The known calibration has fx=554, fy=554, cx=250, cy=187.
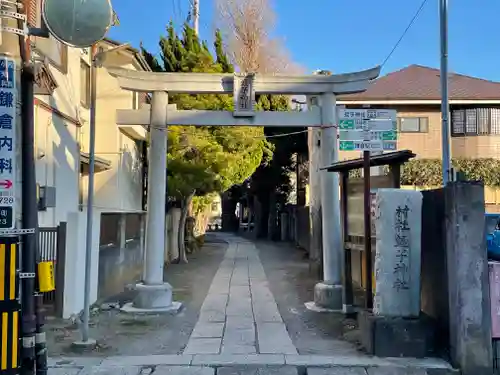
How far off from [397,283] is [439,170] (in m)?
21.4

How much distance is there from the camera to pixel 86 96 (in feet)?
48.6

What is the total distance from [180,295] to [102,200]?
6182 millimetres

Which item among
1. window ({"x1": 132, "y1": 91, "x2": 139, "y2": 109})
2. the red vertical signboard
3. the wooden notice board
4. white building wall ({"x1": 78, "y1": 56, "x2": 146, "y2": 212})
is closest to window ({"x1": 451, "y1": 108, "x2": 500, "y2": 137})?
window ({"x1": 132, "y1": 91, "x2": 139, "y2": 109})

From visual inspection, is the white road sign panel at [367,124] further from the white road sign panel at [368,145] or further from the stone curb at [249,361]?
the stone curb at [249,361]

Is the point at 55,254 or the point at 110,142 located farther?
the point at 110,142

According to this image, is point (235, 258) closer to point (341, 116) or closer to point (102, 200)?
point (102, 200)

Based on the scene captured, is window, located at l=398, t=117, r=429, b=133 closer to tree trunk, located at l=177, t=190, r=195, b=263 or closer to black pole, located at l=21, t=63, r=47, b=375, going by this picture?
tree trunk, located at l=177, t=190, r=195, b=263

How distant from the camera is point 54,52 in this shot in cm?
1068

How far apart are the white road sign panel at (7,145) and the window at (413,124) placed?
24789mm

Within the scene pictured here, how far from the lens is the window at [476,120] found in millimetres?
26953

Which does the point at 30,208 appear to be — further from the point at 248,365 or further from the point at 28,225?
the point at 248,365

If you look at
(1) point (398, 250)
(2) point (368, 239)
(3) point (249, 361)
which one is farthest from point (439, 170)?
(3) point (249, 361)

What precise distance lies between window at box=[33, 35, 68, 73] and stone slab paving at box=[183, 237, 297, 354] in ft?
16.6

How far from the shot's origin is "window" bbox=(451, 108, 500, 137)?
26953mm
